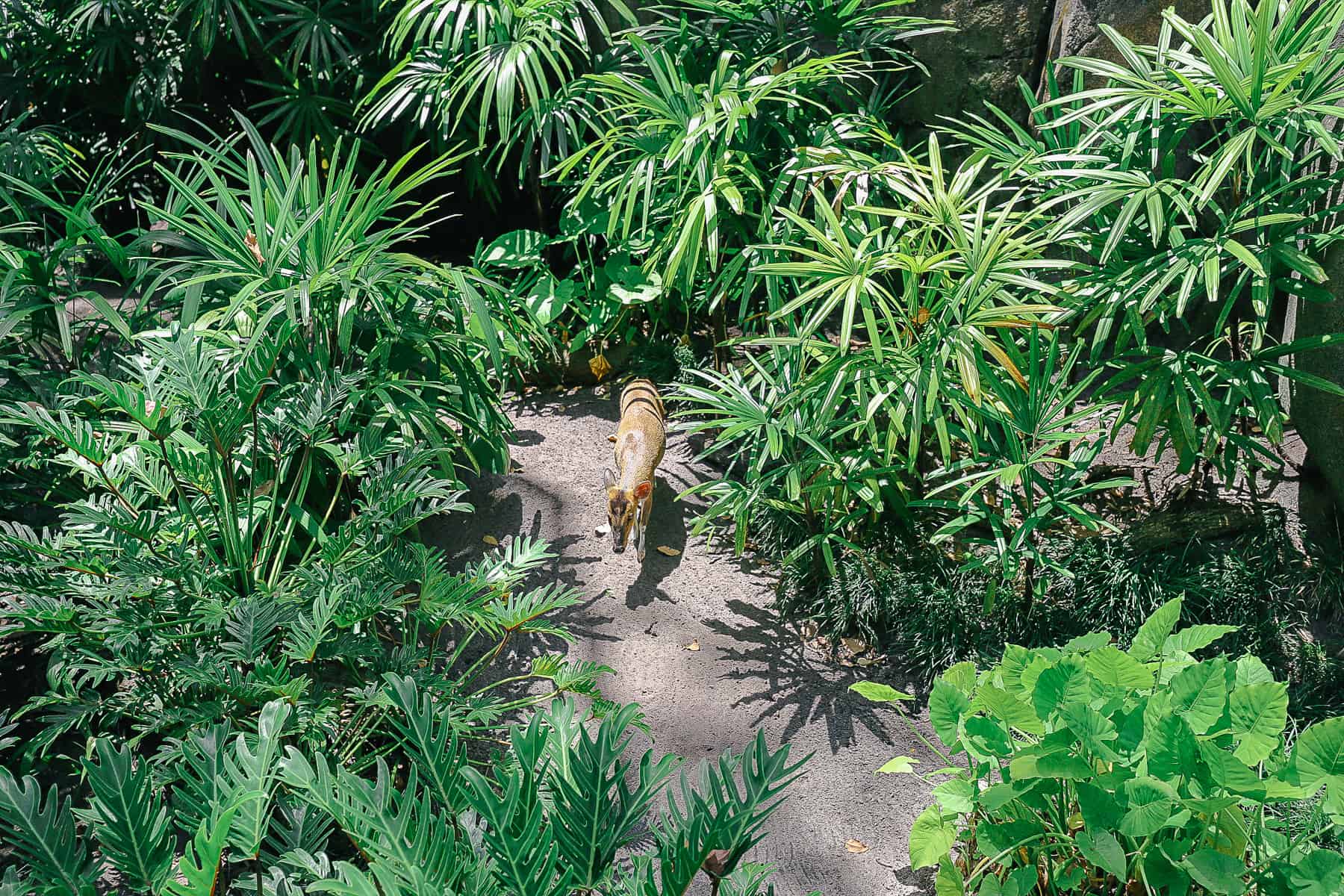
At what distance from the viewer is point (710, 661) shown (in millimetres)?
3361

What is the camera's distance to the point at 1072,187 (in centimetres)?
331

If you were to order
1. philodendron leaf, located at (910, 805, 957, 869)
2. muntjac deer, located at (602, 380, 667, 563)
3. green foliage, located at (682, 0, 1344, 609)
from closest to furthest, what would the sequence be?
philodendron leaf, located at (910, 805, 957, 869)
green foliage, located at (682, 0, 1344, 609)
muntjac deer, located at (602, 380, 667, 563)

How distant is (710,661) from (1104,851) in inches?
60.8

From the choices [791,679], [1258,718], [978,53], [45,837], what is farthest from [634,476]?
[978,53]

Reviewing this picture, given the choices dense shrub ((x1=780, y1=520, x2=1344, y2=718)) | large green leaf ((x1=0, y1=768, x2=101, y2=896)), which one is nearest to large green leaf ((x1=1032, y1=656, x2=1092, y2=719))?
dense shrub ((x1=780, y1=520, x2=1344, y2=718))

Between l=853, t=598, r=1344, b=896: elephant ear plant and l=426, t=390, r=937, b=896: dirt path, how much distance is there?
476mm

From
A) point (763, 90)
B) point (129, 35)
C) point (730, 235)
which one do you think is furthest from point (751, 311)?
point (129, 35)

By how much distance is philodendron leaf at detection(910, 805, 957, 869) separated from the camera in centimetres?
229

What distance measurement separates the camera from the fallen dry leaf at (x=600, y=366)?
456cm

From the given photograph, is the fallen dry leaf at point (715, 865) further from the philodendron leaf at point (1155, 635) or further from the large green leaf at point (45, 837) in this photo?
the philodendron leaf at point (1155, 635)

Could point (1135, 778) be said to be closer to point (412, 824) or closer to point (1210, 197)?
point (412, 824)

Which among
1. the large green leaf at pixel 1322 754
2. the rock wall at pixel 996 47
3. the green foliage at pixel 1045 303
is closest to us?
the large green leaf at pixel 1322 754

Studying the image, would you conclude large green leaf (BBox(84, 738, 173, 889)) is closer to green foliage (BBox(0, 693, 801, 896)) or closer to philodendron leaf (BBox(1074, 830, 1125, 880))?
green foliage (BBox(0, 693, 801, 896))

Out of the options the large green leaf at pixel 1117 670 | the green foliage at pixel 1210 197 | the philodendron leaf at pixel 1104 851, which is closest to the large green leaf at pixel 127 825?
the philodendron leaf at pixel 1104 851
